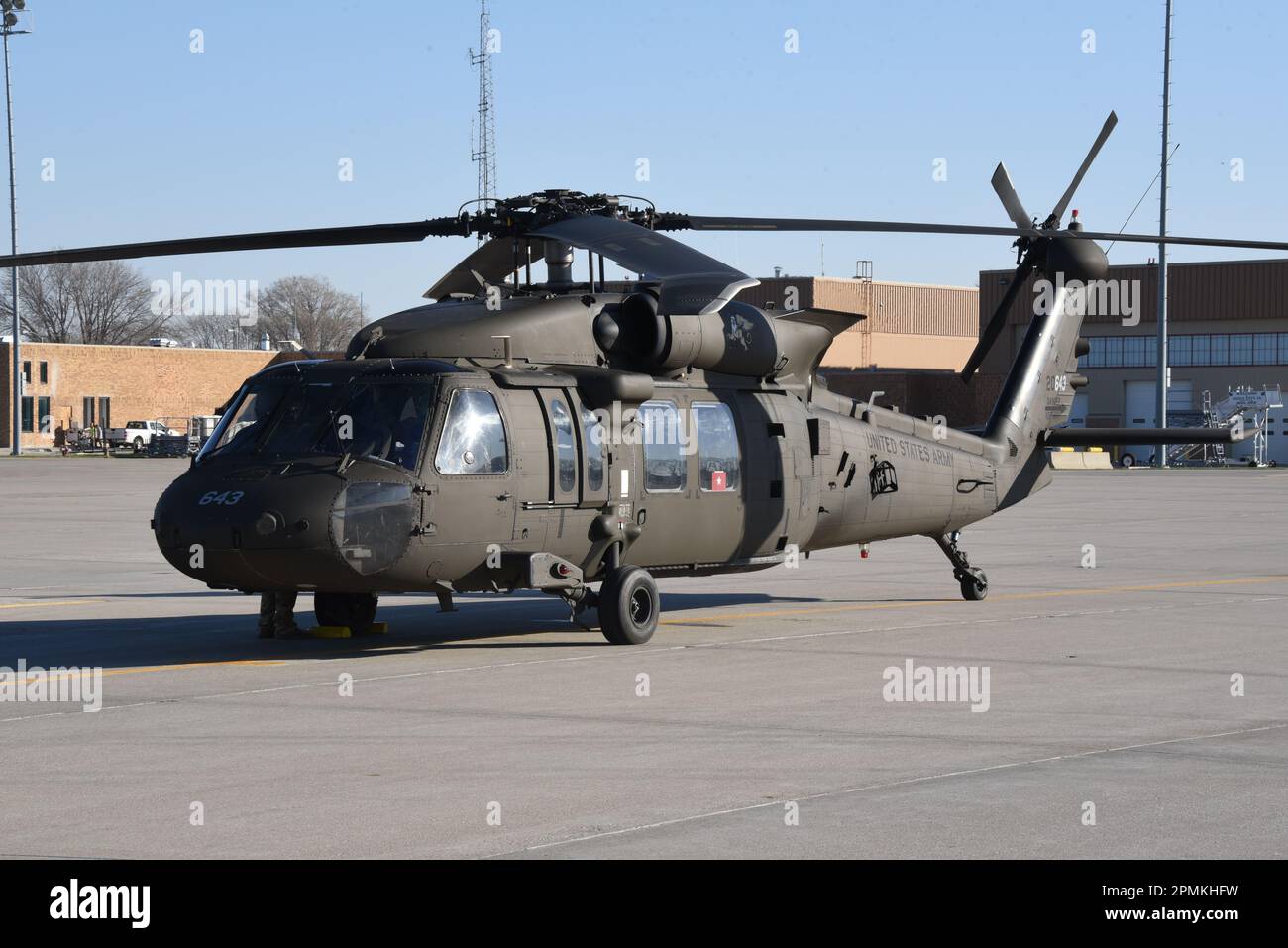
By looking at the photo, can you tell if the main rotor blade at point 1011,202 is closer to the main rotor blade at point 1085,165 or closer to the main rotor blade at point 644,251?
the main rotor blade at point 1085,165

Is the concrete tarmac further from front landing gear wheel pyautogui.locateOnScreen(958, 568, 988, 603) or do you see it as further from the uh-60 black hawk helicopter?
the uh-60 black hawk helicopter

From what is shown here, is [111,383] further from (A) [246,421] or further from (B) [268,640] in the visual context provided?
(A) [246,421]

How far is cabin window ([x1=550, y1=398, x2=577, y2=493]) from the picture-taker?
46.6ft

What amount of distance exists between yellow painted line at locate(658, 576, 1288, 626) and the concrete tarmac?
0.10 meters

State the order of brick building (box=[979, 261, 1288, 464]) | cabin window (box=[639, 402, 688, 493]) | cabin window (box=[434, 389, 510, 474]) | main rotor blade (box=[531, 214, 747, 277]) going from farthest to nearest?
brick building (box=[979, 261, 1288, 464])
cabin window (box=[639, 402, 688, 493])
cabin window (box=[434, 389, 510, 474])
main rotor blade (box=[531, 214, 747, 277])

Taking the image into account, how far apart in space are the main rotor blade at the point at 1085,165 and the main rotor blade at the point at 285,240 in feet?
26.6

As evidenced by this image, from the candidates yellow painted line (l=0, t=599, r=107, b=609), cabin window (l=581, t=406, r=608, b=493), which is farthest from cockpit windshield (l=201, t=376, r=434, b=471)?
yellow painted line (l=0, t=599, r=107, b=609)

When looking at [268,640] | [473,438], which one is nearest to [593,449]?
[473,438]

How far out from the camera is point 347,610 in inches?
610

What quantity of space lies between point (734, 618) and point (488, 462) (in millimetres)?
4560

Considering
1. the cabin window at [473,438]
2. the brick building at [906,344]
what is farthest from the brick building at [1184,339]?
the cabin window at [473,438]

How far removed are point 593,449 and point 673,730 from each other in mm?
4522

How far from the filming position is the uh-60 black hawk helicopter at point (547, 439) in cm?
1275
